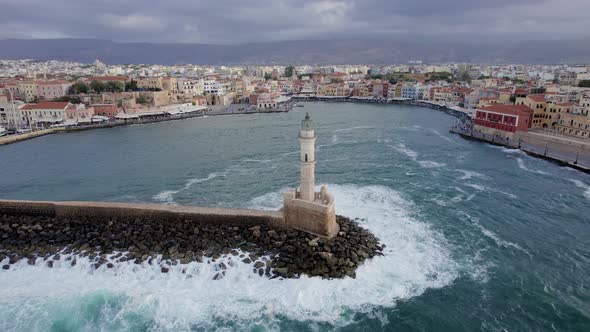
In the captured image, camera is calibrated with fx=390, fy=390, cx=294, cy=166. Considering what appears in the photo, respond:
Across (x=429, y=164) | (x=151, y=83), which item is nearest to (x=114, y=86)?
(x=151, y=83)

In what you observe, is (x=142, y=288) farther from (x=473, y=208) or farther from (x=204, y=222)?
(x=473, y=208)

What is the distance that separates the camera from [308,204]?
14281 millimetres

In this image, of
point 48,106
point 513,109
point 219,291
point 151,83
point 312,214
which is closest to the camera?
point 219,291

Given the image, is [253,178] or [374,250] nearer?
[374,250]

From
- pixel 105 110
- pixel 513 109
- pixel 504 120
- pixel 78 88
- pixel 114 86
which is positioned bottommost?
pixel 504 120

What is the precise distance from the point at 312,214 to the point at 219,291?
4355mm

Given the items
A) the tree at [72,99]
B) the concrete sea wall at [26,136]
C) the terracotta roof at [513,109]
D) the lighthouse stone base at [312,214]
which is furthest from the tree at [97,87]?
the lighthouse stone base at [312,214]

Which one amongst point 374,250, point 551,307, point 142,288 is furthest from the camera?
point 374,250

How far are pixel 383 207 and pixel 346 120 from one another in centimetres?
3029

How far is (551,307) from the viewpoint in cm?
1098

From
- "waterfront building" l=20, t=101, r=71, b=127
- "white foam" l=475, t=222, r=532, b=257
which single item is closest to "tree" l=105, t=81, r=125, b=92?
"waterfront building" l=20, t=101, r=71, b=127

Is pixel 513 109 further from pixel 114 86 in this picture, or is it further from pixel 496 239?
pixel 114 86

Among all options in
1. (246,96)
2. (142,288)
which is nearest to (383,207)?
(142,288)

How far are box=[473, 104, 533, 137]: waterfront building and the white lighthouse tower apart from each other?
82.0 feet
